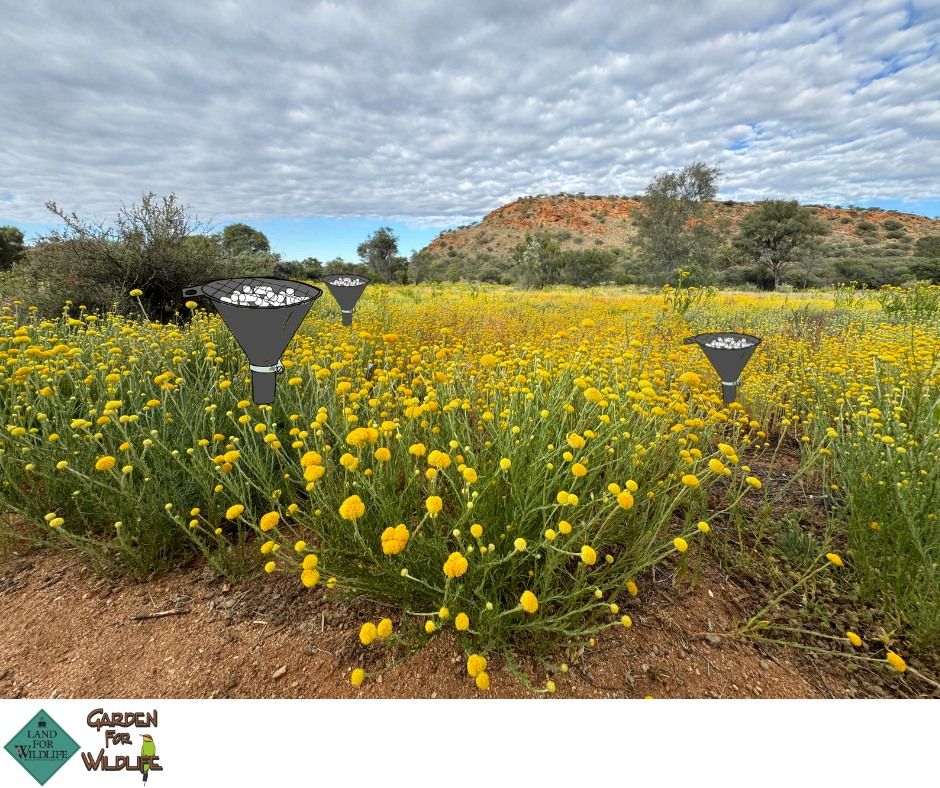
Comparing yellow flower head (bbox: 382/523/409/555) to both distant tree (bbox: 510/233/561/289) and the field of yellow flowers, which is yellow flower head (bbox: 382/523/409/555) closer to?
the field of yellow flowers

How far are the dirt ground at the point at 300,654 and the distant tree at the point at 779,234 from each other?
31589mm

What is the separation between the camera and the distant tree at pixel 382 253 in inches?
1228

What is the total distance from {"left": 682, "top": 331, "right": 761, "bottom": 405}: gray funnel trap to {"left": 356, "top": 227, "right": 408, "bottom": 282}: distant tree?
29769 millimetres

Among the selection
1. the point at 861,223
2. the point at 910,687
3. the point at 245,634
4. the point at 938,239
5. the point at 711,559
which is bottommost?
the point at 910,687

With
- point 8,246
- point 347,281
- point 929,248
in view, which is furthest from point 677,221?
point 8,246

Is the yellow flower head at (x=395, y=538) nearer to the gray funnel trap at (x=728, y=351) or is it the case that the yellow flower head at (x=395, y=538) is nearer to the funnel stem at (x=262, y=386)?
the funnel stem at (x=262, y=386)

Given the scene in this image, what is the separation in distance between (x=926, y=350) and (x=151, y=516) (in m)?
5.16

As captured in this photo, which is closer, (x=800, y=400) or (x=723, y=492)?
(x=723, y=492)

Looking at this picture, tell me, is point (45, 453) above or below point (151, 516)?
above

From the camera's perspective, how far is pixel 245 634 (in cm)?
164

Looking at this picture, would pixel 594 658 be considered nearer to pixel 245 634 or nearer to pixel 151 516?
pixel 245 634

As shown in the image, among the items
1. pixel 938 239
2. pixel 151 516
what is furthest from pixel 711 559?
pixel 938 239

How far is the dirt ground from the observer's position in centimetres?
145
